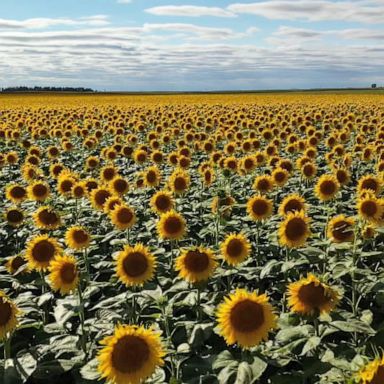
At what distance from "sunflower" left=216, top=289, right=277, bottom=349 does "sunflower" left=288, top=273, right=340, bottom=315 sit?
12.3 inches

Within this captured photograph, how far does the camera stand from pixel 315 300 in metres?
4.20

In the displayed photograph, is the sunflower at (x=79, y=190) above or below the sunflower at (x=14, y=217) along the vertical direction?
above

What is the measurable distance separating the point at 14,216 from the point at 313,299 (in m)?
5.26

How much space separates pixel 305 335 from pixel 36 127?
1862cm

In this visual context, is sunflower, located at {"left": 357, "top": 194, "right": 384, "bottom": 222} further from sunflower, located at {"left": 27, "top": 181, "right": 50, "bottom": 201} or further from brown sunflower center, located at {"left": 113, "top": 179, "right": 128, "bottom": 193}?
sunflower, located at {"left": 27, "top": 181, "right": 50, "bottom": 201}

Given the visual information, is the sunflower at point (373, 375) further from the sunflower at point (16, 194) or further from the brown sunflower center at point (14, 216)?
the sunflower at point (16, 194)

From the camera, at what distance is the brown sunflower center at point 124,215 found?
24.1ft

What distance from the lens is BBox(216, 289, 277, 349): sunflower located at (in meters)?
3.99

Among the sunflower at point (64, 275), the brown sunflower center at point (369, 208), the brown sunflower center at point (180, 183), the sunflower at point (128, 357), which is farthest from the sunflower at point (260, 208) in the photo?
the sunflower at point (128, 357)

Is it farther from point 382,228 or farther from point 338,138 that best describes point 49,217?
point 338,138

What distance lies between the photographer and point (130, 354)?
357cm

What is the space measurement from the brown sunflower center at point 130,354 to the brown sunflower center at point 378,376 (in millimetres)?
1528

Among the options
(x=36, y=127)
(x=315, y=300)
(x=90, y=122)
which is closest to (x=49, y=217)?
(x=315, y=300)

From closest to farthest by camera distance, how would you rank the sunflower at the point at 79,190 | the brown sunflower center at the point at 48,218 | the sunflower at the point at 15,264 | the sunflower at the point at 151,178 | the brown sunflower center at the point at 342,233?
the brown sunflower center at the point at 342,233 < the sunflower at the point at 15,264 < the brown sunflower center at the point at 48,218 < the sunflower at the point at 79,190 < the sunflower at the point at 151,178
